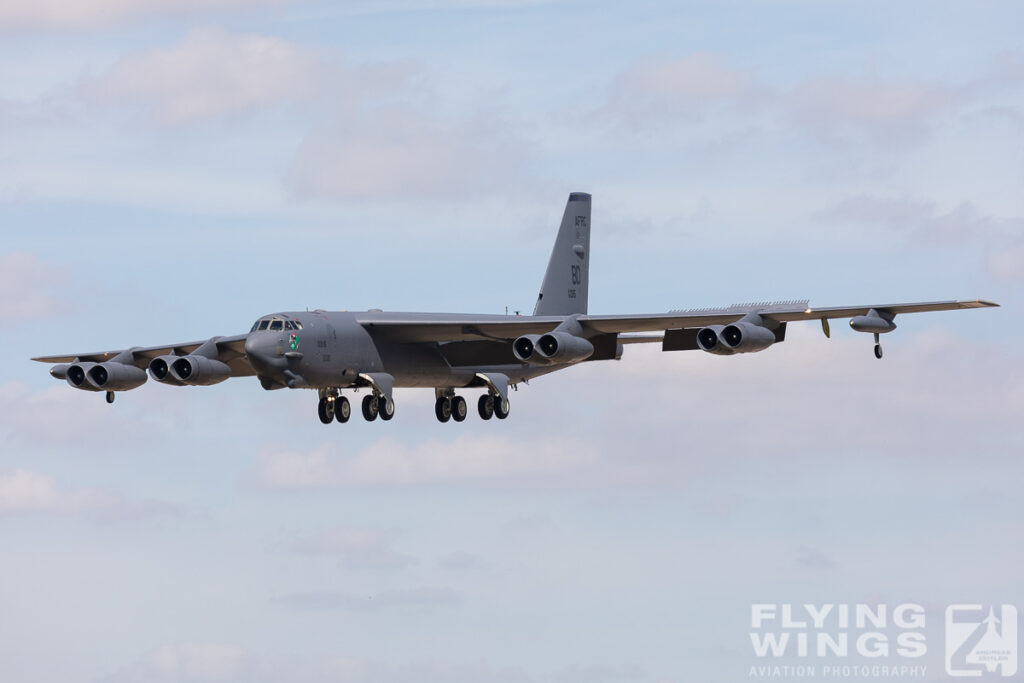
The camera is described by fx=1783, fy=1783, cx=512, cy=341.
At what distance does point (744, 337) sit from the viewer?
47.9m

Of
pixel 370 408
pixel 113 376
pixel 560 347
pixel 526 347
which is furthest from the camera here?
pixel 113 376

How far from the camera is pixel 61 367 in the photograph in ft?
183

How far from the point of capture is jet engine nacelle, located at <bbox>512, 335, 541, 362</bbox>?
50219 millimetres

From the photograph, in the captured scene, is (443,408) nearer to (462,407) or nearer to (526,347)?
(462,407)

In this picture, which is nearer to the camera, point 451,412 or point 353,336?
point 353,336

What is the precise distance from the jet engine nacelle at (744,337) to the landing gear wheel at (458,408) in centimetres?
1158

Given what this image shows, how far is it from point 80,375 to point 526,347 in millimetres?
14522

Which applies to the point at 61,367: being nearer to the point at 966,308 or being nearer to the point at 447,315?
the point at 447,315

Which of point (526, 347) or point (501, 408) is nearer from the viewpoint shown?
point (526, 347)

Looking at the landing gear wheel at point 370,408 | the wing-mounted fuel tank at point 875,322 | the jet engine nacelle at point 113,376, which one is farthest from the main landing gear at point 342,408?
the wing-mounted fuel tank at point 875,322

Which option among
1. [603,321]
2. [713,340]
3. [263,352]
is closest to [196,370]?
[263,352]

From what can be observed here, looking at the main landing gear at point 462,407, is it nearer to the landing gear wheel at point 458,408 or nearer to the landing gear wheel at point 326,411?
the landing gear wheel at point 458,408

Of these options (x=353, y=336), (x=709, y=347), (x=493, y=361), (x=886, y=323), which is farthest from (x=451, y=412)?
(x=886, y=323)

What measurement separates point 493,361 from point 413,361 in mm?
3079
